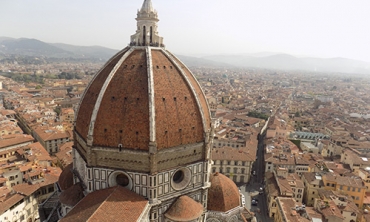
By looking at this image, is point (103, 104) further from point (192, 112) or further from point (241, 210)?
point (241, 210)

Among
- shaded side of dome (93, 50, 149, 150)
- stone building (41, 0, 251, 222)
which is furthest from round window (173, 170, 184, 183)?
shaded side of dome (93, 50, 149, 150)

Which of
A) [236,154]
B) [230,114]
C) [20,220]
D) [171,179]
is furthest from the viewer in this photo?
[230,114]

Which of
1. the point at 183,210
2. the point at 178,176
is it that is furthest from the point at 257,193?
the point at 183,210

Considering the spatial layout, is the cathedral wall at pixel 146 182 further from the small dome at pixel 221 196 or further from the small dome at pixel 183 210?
the small dome at pixel 221 196

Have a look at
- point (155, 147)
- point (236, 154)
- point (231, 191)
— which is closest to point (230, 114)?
point (236, 154)

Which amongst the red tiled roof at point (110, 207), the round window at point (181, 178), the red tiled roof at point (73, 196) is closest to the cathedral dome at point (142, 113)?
the round window at point (181, 178)

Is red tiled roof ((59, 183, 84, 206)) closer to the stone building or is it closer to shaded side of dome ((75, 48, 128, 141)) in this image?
the stone building
